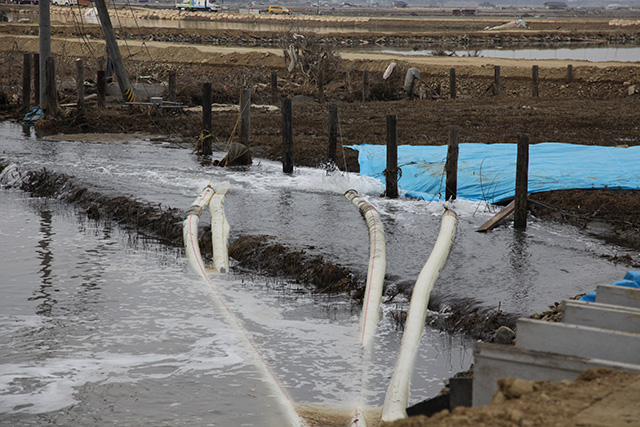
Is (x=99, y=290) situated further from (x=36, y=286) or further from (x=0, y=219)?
(x=0, y=219)

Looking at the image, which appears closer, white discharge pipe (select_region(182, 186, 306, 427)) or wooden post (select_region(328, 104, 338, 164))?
white discharge pipe (select_region(182, 186, 306, 427))

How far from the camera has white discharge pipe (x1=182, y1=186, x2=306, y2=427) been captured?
699 cm

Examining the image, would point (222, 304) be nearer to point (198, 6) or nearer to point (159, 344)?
point (159, 344)

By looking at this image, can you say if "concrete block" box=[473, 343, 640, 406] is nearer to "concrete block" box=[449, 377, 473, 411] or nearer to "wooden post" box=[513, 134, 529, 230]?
"concrete block" box=[449, 377, 473, 411]

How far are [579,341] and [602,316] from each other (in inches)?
19.8

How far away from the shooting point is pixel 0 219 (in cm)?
1417

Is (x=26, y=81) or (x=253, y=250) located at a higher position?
(x=26, y=81)

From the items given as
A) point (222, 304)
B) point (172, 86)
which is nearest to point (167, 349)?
point (222, 304)

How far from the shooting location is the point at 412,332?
794cm

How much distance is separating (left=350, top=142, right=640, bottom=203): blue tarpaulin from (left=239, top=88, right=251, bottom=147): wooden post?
3.02 metres

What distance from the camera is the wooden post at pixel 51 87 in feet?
74.8

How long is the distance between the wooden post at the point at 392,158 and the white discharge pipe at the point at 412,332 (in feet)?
10.8

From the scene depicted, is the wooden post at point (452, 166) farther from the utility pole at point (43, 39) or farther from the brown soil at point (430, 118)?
the utility pole at point (43, 39)

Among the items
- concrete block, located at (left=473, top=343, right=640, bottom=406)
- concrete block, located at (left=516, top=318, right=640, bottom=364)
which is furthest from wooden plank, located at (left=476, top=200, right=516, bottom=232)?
concrete block, located at (left=473, top=343, right=640, bottom=406)
